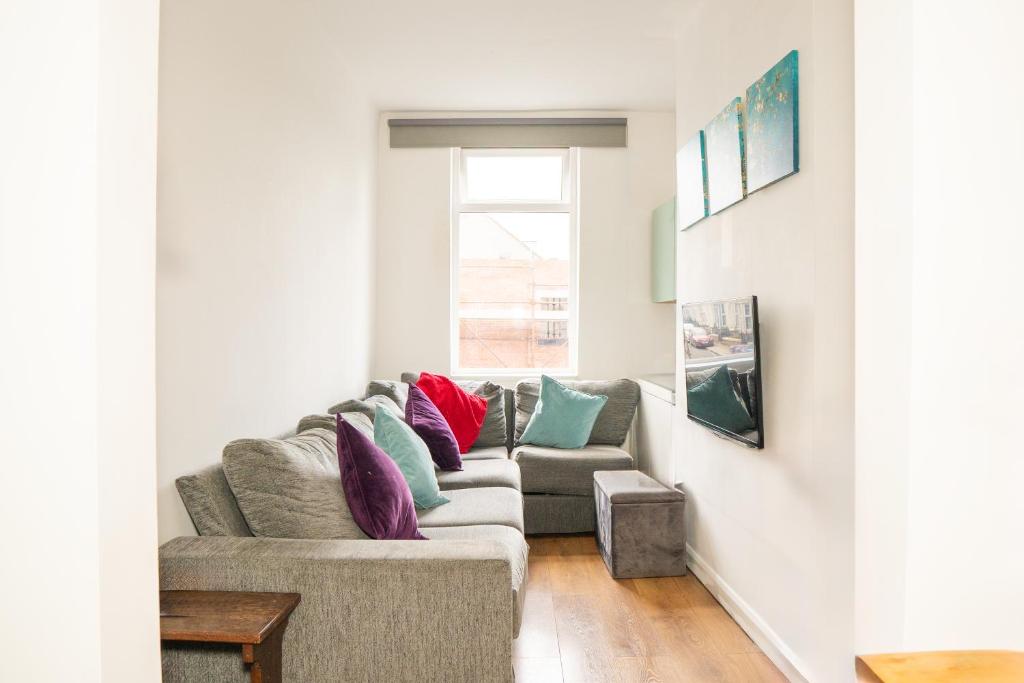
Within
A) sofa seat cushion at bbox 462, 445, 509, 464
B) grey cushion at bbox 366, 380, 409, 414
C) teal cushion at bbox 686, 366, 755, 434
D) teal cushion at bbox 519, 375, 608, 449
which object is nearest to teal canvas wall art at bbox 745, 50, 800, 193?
teal cushion at bbox 686, 366, 755, 434

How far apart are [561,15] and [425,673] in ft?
10.5

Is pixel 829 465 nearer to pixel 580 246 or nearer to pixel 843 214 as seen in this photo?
pixel 843 214

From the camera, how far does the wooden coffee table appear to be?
1.46m

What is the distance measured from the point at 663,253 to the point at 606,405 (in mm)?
1149

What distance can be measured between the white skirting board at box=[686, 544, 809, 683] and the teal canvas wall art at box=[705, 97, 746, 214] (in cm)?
169

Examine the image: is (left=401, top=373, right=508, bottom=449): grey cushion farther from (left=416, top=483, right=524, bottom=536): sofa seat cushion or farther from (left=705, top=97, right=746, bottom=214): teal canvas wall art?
(left=705, top=97, right=746, bottom=214): teal canvas wall art

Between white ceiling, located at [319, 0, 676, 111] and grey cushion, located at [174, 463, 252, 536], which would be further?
white ceiling, located at [319, 0, 676, 111]

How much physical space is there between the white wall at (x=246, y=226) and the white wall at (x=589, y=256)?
1046mm
